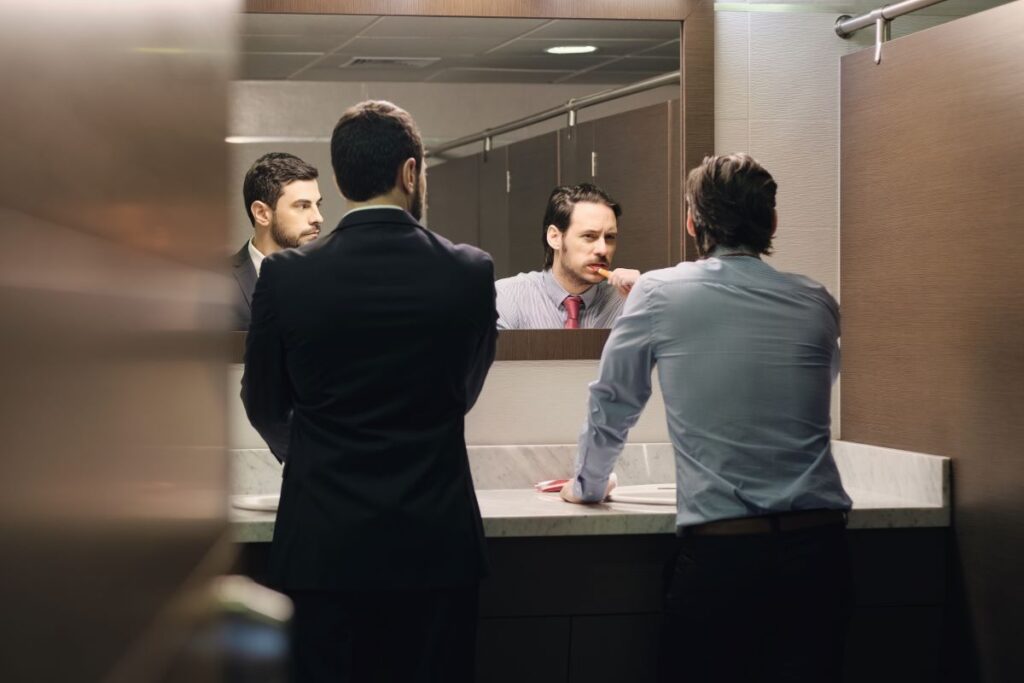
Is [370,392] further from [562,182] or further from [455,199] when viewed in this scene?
[562,182]

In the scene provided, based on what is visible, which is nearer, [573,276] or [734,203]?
[734,203]

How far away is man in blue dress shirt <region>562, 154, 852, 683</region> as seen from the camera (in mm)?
1783

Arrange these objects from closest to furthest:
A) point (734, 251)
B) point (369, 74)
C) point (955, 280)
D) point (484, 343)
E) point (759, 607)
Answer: point (484, 343) < point (759, 607) < point (734, 251) < point (955, 280) < point (369, 74)

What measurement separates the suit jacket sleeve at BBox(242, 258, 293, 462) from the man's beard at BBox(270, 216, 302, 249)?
75 centimetres

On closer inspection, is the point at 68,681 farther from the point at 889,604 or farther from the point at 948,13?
the point at 948,13

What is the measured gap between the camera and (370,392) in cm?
152

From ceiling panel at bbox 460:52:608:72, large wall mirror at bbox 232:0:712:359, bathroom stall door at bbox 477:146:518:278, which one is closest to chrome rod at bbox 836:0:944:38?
large wall mirror at bbox 232:0:712:359

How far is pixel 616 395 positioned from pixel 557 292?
528 millimetres

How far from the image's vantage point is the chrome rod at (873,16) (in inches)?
91.0

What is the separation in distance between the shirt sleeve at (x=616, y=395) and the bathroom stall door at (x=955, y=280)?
25.9 inches

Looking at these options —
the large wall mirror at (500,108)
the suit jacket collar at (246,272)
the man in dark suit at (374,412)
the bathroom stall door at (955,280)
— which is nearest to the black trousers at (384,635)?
the man in dark suit at (374,412)

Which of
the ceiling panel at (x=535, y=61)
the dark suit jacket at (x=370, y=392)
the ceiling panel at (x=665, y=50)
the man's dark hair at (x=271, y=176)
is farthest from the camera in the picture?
the ceiling panel at (x=665, y=50)

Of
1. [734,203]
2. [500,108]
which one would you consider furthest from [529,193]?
[734,203]

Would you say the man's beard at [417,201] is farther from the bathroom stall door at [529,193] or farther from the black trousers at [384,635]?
the bathroom stall door at [529,193]
